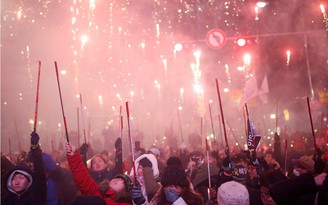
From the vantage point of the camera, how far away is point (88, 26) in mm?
29531

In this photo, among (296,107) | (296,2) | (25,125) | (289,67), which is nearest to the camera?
(296,2)

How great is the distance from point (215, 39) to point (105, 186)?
718 centimetres

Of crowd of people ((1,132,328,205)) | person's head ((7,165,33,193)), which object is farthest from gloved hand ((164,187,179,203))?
person's head ((7,165,33,193))

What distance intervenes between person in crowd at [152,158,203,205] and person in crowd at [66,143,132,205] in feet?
1.05

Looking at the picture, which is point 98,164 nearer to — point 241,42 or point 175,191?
point 175,191

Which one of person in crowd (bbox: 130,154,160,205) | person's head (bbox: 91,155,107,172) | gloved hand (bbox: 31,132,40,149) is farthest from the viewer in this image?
person's head (bbox: 91,155,107,172)

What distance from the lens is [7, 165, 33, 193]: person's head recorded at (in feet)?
12.9

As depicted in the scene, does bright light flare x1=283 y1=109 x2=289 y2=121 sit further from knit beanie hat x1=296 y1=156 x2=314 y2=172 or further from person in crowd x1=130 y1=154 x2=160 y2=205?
knit beanie hat x1=296 y1=156 x2=314 y2=172

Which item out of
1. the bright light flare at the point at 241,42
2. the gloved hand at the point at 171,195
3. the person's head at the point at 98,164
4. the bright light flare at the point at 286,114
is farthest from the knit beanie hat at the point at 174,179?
the bright light flare at the point at 286,114

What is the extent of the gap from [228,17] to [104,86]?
25.7 m

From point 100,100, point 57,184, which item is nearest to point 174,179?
point 57,184

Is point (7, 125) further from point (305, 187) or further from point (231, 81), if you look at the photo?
point (305, 187)

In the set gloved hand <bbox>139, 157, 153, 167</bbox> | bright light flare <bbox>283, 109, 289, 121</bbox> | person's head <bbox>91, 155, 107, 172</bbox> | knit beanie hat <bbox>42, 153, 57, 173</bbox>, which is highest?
knit beanie hat <bbox>42, 153, 57, 173</bbox>

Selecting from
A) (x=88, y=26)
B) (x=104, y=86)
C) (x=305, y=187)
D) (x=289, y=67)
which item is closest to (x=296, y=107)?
(x=289, y=67)
